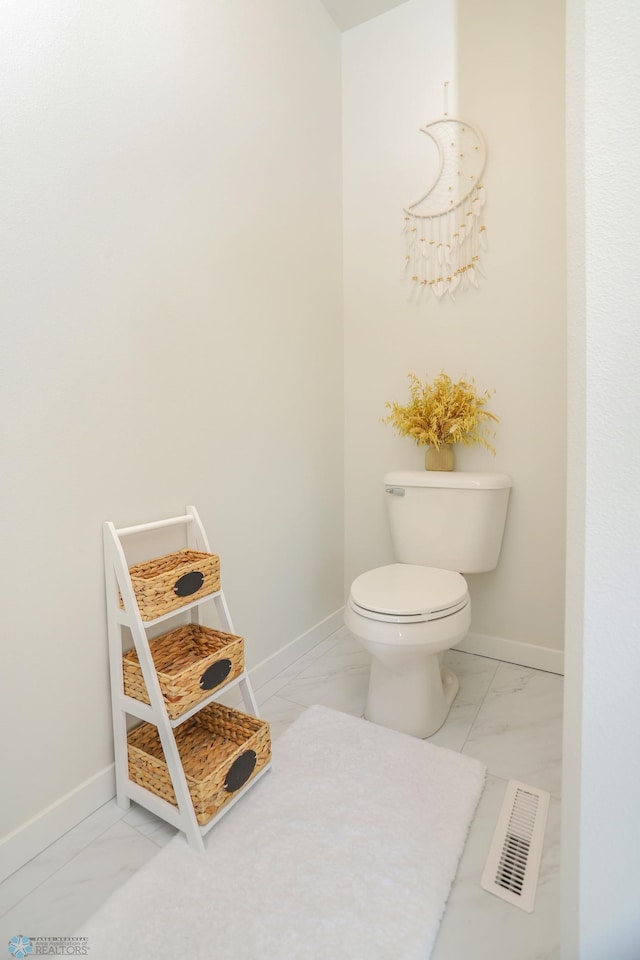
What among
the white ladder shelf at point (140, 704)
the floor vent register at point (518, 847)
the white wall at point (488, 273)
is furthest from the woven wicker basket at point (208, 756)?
the white wall at point (488, 273)

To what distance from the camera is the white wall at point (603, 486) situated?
58 cm

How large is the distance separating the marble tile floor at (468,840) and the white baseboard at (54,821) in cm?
2

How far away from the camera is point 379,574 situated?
1.62m

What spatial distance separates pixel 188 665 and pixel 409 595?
0.65m

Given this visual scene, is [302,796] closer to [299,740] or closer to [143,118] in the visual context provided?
[299,740]

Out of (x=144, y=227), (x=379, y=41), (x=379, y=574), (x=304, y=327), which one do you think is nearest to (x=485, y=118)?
(x=379, y=41)

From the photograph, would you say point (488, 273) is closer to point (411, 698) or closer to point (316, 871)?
point (411, 698)

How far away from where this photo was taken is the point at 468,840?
3.60ft

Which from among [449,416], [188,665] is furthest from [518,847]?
[449,416]

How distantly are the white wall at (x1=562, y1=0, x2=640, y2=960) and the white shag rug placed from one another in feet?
1.34

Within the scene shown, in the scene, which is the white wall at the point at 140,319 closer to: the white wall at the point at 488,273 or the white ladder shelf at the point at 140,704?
the white ladder shelf at the point at 140,704

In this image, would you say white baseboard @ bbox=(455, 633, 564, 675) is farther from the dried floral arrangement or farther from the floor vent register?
the dried floral arrangement

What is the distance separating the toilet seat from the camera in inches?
52.4

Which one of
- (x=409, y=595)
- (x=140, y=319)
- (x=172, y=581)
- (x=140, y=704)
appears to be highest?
(x=140, y=319)
